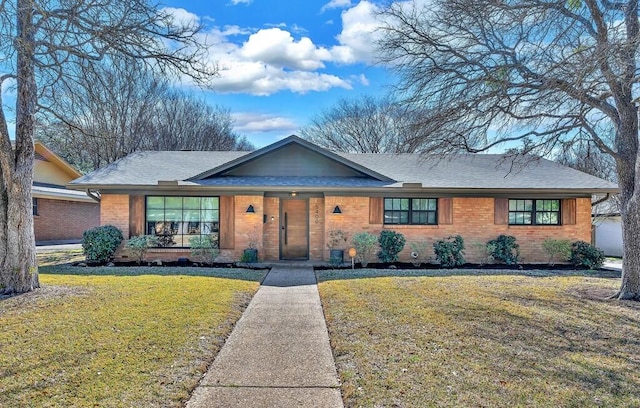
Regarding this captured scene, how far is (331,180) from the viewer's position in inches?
534

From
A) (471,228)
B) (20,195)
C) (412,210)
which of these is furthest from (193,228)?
(471,228)

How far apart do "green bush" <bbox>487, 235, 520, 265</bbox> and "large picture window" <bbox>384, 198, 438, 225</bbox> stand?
1.99m

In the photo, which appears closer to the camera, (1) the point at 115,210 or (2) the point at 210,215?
(1) the point at 115,210

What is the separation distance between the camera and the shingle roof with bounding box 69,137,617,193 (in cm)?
1282

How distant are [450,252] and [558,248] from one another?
12.0ft

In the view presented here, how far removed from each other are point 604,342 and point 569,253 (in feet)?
29.6

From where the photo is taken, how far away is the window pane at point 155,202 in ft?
43.2

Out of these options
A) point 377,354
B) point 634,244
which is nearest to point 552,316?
point 634,244

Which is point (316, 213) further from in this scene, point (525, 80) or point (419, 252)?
point (525, 80)

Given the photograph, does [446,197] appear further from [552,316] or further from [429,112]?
[552,316]

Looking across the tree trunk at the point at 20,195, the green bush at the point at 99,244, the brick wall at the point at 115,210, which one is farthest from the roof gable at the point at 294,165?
the tree trunk at the point at 20,195

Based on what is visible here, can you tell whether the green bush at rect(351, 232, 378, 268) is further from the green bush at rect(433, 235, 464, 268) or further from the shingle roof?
the green bush at rect(433, 235, 464, 268)

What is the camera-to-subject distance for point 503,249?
13125 millimetres

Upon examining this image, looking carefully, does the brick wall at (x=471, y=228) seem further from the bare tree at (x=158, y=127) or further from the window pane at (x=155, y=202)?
the bare tree at (x=158, y=127)
